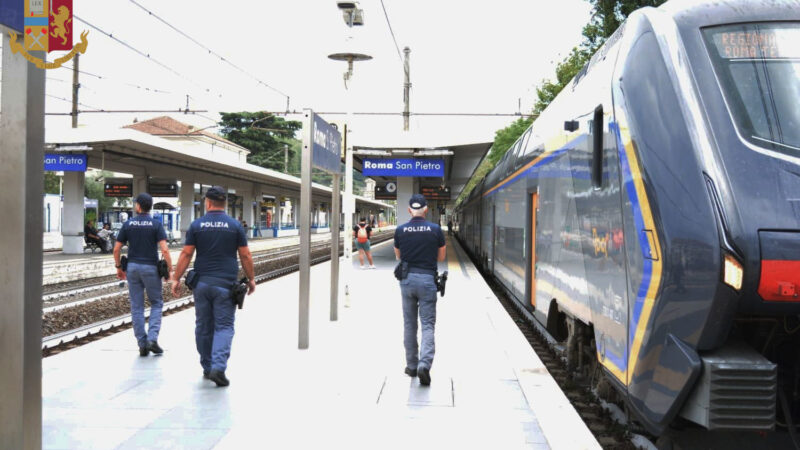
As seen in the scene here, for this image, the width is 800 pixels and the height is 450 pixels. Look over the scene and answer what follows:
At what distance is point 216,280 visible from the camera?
6.00 m

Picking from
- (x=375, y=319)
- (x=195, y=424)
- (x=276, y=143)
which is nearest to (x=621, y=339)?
(x=195, y=424)

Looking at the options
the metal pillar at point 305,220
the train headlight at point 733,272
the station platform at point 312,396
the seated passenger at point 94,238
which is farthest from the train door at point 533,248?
the seated passenger at point 94,238

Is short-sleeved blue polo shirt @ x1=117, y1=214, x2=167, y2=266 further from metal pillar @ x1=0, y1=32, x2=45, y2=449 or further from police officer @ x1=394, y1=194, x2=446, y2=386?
metal pillar @ x1=0, y1=32, x2=45, y2=449

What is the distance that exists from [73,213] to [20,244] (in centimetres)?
2451

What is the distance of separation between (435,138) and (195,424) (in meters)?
16.6

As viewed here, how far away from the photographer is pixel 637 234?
404 centimetres

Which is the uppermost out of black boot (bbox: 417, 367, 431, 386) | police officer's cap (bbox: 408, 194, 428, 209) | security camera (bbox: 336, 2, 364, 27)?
security camera (bbox: 336, 2, 364, 27)

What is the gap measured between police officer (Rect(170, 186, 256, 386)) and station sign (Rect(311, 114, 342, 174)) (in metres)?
1.95

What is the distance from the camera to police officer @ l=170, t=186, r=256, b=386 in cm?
598

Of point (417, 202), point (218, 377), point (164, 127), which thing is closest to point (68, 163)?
point (218, 377)

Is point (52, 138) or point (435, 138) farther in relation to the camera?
point (52, 138)

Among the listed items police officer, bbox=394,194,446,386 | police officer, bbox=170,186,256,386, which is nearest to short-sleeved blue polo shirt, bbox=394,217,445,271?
police officer, bbox=394,194,446,386

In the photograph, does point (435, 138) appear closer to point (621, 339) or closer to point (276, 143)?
point (621, 339)

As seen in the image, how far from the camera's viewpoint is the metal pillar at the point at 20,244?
321 centimetres
